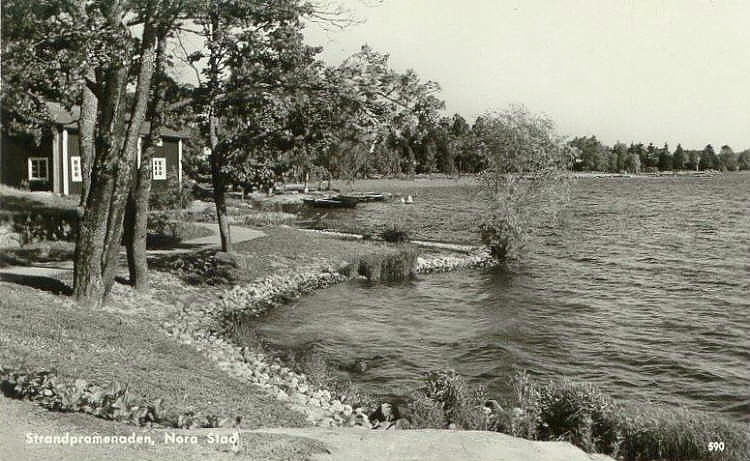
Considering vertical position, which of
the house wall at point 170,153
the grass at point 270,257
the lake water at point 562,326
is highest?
the house wall at point 170,153

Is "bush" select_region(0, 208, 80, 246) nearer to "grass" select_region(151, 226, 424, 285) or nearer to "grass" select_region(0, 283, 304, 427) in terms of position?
"grass" select_region(151, 226, 424, 285)

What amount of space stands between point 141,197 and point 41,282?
11.1 ft

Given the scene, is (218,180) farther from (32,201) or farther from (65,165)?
(65,165)

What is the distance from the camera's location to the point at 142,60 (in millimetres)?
14508

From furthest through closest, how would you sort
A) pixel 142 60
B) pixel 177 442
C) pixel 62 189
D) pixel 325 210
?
pixel 325 210 → pixel 62 189 → pixel 142 60 → pixel 177 442

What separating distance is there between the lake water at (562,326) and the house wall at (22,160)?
69.8 feet

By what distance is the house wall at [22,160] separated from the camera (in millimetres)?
36572

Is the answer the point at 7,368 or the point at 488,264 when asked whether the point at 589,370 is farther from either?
the point at 488,264

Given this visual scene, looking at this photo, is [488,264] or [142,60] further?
[488,264]

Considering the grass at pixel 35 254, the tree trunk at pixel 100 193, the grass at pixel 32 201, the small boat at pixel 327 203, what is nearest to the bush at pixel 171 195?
the grass at pixel 32 201

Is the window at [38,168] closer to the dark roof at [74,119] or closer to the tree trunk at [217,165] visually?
the dark roof at [74,119]

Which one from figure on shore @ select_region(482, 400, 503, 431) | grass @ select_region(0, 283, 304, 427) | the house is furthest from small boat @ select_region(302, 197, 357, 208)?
figure on shore @ select_region(482, 400, 503, 431)

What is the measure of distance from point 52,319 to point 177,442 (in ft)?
22.0

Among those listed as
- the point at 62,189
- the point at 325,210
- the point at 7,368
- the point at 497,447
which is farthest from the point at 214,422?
the point at 325,210
